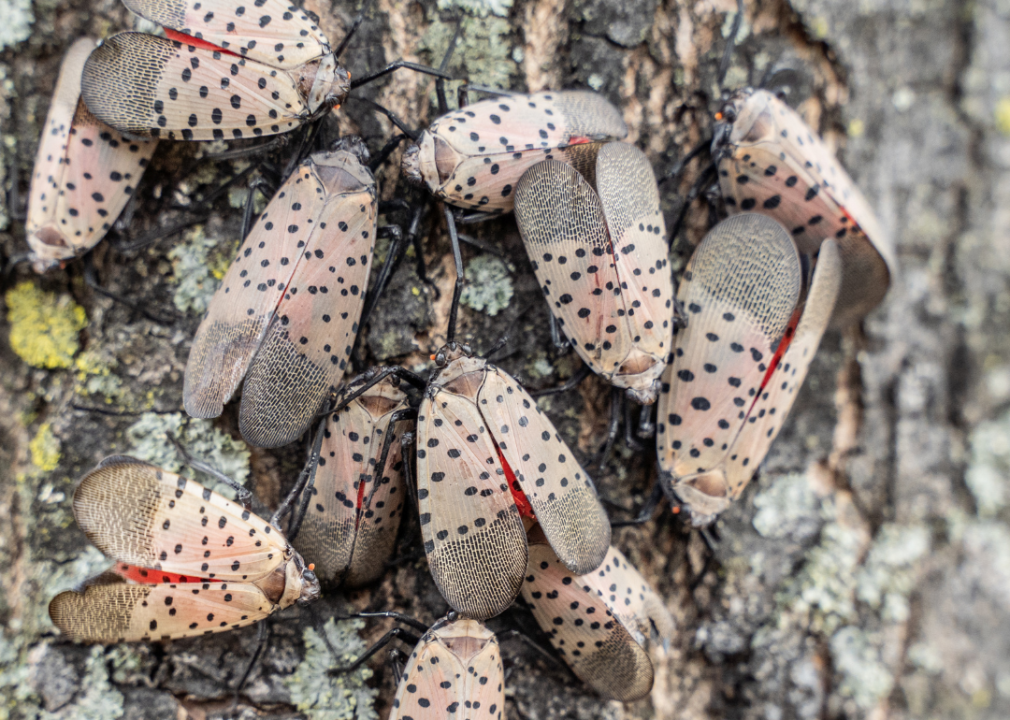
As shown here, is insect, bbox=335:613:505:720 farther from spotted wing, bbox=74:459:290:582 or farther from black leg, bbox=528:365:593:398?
black leg, bbox=528:365:593:398

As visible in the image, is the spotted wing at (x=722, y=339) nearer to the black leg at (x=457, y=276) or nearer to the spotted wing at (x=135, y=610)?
the black leg at (x=457, y=276)

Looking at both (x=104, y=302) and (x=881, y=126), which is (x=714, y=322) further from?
(x=104, y=302)

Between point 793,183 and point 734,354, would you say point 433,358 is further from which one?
point 793,183

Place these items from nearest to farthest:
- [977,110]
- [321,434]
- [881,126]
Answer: [321,434] → [881,126] → [977,110]

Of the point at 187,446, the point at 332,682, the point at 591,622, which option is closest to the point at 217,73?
the point at 187,446

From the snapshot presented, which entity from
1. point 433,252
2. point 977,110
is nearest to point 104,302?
point 433,252

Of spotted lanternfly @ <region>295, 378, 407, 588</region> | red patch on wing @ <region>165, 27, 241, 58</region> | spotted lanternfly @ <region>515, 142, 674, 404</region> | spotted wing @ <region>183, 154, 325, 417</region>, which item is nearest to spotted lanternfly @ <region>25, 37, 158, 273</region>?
red patch on wing @ <region>165, 27, 241, 58</region>
